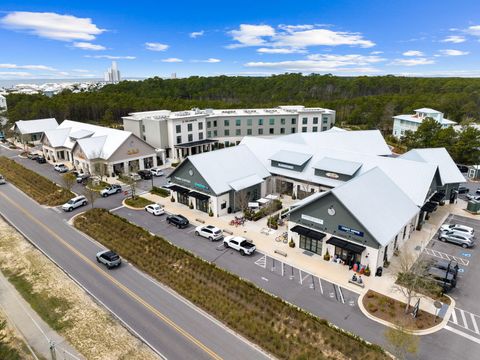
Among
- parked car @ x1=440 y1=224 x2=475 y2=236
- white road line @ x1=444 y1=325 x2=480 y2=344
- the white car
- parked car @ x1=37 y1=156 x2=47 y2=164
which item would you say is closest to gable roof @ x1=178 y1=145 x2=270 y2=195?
the white car

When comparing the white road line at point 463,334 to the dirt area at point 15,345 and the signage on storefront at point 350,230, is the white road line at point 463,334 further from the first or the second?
the dirt area at point 15,345

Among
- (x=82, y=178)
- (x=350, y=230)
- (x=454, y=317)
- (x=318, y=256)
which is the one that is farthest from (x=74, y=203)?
(x=454, y=317)

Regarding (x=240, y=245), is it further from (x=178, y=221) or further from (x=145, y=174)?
(x=145, y=174)

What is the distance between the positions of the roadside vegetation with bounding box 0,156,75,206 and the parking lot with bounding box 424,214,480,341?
49.9 metres

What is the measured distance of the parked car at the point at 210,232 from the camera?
3778 cm

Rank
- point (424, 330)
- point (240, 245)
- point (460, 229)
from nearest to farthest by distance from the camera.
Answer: point (424, 330) → point (240, 245) → point (460, 229)

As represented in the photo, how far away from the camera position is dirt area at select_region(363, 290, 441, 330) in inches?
969

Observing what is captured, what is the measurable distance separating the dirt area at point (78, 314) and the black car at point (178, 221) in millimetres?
13669

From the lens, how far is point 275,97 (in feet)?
482

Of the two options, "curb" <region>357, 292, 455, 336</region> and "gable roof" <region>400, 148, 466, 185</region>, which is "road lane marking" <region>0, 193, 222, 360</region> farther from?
"gable roof" <region>400, 148, 466, 185</region>

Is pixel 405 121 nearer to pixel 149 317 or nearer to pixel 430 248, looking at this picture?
pixel 430 248

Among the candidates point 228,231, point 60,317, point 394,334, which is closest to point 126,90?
point 228,231

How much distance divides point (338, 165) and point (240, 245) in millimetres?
20315

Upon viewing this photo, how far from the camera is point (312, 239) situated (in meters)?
34.6
